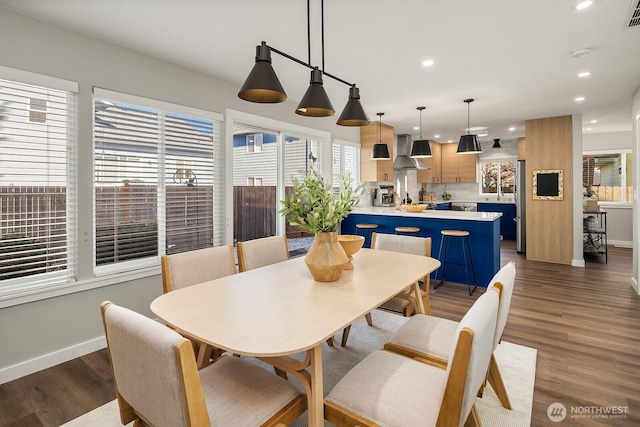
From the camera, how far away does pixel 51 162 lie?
2379 millimetres

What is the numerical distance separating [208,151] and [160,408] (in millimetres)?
2857

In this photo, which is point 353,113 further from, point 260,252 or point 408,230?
point 408,230

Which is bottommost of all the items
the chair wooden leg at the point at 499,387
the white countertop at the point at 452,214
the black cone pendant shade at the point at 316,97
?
the chair wooden leg at the point at 499,387

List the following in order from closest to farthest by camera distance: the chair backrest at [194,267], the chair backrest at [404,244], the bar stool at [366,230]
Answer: the chair backrest at [194,267] < the chair backrest at [404,244] < the bar stool at [366,230]

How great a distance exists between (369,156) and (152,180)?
3845 mm

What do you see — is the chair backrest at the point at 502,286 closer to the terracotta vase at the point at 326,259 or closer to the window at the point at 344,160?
the terracotta vase at the point at 326,259

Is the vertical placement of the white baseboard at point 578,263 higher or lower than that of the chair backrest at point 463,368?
lower

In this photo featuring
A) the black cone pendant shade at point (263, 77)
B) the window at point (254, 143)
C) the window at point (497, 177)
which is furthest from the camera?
the window at point (497, 177)

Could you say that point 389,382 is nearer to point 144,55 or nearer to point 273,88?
point 273,88

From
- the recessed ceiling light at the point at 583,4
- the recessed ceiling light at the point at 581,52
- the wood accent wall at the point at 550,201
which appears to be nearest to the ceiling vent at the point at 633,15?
the recessed ceiling light at the point at 583,4

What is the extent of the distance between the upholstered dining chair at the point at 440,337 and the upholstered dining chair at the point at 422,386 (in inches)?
4.8

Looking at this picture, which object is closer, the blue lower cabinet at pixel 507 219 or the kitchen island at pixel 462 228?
the kitchen island at pixel 462 228

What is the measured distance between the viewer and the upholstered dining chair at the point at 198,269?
5.94 ft

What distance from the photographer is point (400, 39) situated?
8.63 ft
